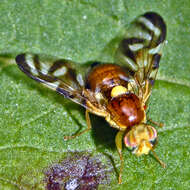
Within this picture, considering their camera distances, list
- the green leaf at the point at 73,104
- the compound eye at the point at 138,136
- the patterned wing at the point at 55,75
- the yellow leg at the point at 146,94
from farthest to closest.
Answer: the yellow leg at the point at 146,94 → the patterned wing at the point at 55,75 → the green leaf at the point at 73,104 → the compound eye at the point at 138,136

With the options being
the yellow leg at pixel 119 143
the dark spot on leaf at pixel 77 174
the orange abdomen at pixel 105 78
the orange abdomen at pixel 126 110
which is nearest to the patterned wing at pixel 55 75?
the orange abdomen at pixel 105 78

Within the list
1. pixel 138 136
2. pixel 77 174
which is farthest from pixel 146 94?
pixel 77 174

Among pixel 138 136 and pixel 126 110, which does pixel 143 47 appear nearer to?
pixel 126 110

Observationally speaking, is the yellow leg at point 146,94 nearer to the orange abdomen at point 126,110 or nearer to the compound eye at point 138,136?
the orange abdomen at point 126,110

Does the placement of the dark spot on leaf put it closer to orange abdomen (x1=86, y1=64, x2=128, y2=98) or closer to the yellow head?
the yellow head

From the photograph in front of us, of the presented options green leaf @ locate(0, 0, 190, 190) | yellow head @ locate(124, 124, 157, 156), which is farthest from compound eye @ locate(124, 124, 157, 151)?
green leaf @ locate(0, 0, 190, 190)

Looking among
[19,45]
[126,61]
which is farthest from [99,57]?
[19,45]

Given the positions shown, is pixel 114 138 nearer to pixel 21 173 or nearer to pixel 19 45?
pixel 21 173
